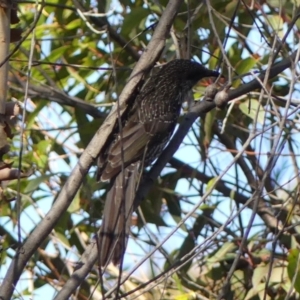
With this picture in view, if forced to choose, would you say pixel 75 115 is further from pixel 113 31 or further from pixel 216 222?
pixel 216 222

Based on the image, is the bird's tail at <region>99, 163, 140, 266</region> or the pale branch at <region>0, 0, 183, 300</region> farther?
the bird's tail at <region>99, 163, 140, 266</region>

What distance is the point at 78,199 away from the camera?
4723 millimetres

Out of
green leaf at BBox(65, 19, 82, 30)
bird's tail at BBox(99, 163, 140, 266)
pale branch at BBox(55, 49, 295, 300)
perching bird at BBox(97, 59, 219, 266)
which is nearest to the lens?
pale branch at BBox(55, 49, 295, 300)

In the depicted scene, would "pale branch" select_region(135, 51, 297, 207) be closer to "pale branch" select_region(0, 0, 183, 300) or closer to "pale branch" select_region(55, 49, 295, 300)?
"pale branch" select_region(55, 49, 295, 300)

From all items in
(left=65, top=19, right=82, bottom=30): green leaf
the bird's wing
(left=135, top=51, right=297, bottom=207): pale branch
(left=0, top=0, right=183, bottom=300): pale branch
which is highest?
(left=65, top=19, right=82, bottom=30): green leaf

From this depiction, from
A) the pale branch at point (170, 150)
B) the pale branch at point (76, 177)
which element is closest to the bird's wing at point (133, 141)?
the pale branch at point (170, 150)

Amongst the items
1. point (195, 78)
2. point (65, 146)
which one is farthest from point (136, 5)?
point (65, 146)

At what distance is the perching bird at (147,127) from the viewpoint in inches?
156

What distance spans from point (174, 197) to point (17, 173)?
8.30 ft

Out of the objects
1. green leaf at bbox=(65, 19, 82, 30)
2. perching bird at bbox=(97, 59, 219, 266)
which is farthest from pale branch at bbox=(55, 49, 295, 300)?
green leaf at bbox=(65, 19, 82, 30)

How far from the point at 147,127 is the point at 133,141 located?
0.18 meters

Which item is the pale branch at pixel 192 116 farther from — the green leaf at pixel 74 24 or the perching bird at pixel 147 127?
the green leaf at pixel 74 24

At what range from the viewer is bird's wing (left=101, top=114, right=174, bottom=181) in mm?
4000

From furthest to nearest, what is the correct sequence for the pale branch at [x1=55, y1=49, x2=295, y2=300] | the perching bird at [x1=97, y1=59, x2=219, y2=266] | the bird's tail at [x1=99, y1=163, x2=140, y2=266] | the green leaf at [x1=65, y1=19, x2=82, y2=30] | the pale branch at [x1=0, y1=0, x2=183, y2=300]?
the green leaf at [x1=65, y1=19, x2=82, y2=30], the perching bird at [x1=97, y1=59, x2=219, y2=266], the bird's tail at [x1=99, y1=163, x2=140, y2=266], the pale branch at [x1=55, y1=49, x2=295, y2=300], the pale branch at [x1=0, y1=0, x2=183, y2=300]
